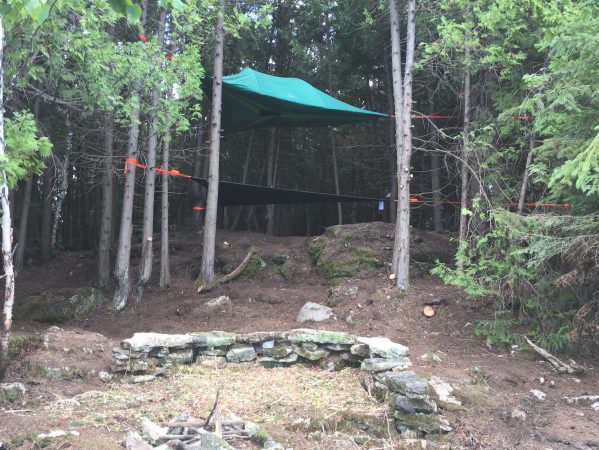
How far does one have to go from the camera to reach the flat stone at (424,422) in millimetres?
3795

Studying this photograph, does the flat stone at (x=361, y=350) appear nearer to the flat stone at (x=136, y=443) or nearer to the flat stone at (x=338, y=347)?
the flat stone at (x=338, y=347)

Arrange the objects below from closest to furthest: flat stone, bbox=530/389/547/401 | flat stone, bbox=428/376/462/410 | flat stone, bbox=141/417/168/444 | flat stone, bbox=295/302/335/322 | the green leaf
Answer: the green leaf < flat stone, bbox=141/417/168/444 < flat stone, bbox=428/376/462/410 < flat stone, bbox=530/389/547/401 < flat stone, bbox=295/302/335/322

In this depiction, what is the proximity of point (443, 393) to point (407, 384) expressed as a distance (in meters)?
0.66

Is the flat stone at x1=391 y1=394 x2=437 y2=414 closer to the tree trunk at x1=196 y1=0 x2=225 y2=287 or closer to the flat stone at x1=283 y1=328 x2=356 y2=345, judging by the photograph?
the flat stone at x1=283 y1=328 x2=356 y2=345

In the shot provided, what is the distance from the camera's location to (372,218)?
16703 mm

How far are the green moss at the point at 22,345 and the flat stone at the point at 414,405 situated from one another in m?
3.70

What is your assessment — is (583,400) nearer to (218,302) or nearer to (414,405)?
(414,405)

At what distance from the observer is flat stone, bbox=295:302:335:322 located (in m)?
7.05

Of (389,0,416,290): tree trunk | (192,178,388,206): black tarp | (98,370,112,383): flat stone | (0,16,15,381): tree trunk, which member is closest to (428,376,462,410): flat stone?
(389,0,416,290): tree trunk

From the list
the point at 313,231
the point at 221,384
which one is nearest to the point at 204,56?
the point at 221,384

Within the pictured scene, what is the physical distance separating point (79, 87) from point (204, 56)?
15.3 feet

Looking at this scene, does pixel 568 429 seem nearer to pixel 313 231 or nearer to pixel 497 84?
pixel 497 84

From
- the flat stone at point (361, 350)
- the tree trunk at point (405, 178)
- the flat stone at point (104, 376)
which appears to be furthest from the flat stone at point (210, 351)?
the tree trunk at point (405, 178)

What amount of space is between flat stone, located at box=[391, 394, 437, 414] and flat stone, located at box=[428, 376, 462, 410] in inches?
13.7
